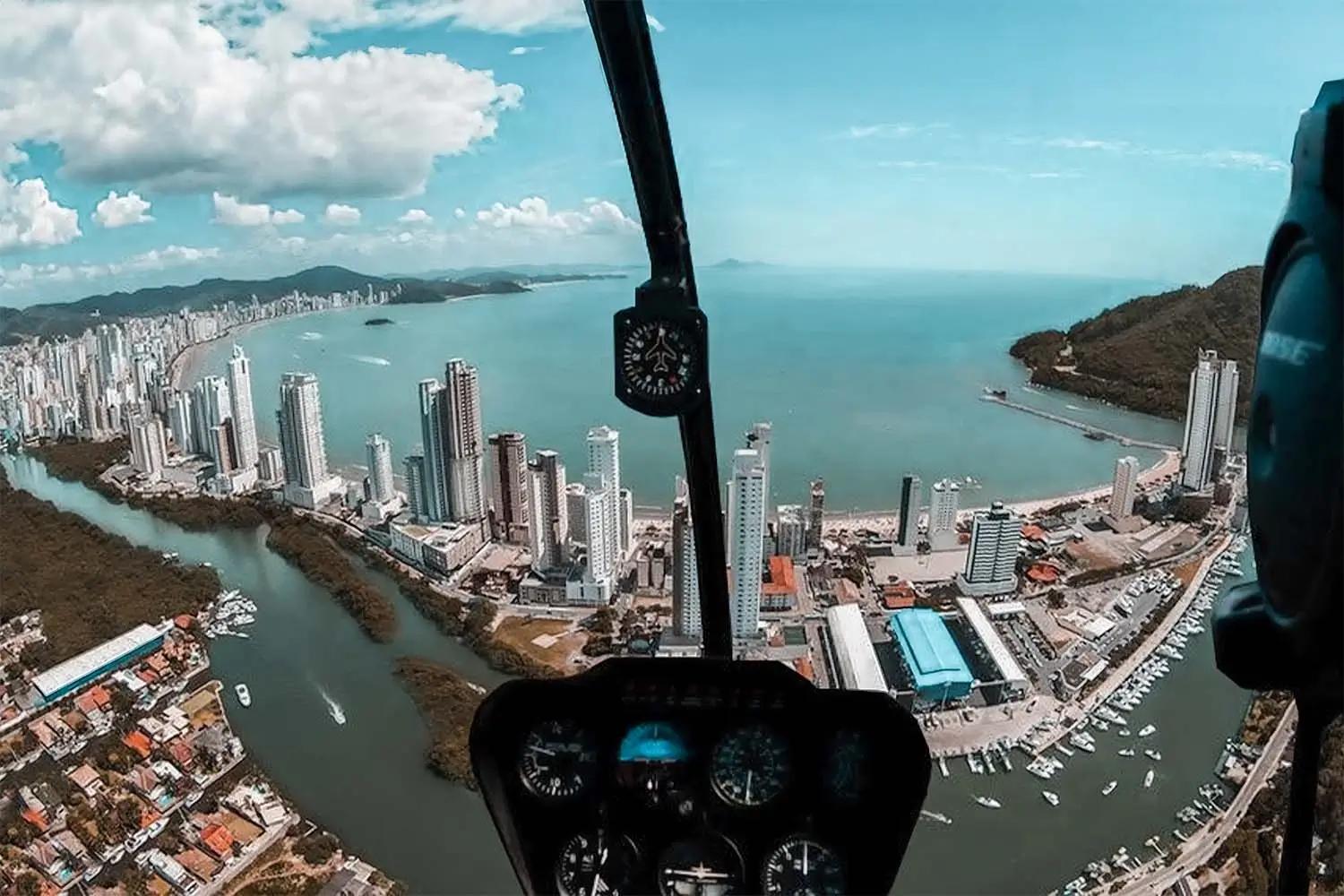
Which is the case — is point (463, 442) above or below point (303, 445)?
above

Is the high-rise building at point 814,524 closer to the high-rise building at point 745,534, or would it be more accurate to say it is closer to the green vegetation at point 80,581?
the high-rise building at point 745,534

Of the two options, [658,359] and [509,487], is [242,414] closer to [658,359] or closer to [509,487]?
[509,487]

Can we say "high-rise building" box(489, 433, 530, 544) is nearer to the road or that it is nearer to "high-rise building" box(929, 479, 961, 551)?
"high-rise building" box(929, 479, 961, 551)

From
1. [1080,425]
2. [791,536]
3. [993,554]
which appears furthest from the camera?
[1080,425]

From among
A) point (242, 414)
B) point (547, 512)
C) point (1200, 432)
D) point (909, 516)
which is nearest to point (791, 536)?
point (909, 516)

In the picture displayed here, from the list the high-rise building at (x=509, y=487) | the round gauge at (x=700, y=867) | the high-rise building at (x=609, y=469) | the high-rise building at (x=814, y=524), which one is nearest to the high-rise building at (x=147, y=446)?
the high-rise building at (x=509, y=487)

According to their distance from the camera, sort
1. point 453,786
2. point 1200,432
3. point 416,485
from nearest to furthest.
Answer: point 453,786 → point 416,485 → point 1200,432

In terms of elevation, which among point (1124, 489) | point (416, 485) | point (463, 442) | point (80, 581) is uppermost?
point (463, 442)

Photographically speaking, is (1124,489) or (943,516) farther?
(1124,489)
